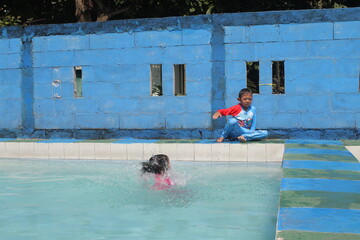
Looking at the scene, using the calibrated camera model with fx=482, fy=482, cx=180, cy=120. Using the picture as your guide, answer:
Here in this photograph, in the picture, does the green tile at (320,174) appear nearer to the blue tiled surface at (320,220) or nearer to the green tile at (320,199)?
the green tile at (320,199)

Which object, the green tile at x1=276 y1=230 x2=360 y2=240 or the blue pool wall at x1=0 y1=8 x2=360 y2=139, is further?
the blue pool wall at x1=0 y1=8 x2=360 y2=139

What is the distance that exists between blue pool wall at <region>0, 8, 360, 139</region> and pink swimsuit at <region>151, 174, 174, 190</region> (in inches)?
155

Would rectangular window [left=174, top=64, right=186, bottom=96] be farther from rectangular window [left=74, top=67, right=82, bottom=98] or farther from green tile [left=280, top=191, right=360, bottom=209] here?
green tile [left=280, top=191, right=360, bottom=209]

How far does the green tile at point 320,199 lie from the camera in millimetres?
3951

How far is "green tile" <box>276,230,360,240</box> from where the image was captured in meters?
3.08

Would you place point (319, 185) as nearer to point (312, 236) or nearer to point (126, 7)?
point (312, 236)

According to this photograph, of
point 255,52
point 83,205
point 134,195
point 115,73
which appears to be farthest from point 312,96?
point 83,205

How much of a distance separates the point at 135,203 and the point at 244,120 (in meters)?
3.95

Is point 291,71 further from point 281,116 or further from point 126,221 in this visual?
point 126,221

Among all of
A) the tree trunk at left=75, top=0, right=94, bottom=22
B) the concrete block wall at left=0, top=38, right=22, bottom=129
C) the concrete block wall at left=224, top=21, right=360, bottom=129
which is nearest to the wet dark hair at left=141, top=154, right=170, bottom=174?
the concrete block wall at left=224, top=21, right=360, bottom=129

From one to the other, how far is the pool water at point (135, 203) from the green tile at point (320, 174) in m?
0.34

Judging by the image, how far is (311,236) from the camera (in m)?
3.12

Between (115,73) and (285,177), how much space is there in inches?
234

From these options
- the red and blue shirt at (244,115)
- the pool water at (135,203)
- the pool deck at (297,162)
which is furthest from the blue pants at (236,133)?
the pool water at (135,203)
